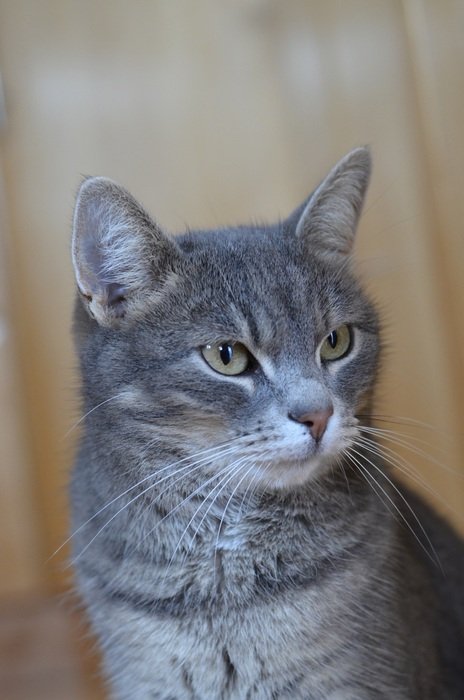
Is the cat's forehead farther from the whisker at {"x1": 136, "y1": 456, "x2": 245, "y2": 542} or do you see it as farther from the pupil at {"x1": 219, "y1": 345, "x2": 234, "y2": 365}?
the whisker at {"x1": 136, "y1": 456, "x2": 245, "y2": 542}

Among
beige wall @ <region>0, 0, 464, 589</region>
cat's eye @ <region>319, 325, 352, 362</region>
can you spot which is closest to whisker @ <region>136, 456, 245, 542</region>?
cat's eye @ <region>319, 325, 352, 362</region>

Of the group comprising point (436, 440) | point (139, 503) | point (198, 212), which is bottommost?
point (436, 440)

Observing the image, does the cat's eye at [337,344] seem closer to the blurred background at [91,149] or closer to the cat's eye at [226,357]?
the cat's eye at [226,357]

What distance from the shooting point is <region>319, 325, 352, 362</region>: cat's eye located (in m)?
1.25

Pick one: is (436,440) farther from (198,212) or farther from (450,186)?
(198,212)

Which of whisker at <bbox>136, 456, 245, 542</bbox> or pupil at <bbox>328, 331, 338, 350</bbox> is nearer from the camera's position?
whisker at <bbox>136, 456, 245, 542</bbox>

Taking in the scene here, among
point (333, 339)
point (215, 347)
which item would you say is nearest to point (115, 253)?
point (215, 347)

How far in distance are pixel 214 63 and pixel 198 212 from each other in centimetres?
58

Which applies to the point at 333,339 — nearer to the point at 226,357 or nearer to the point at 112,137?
the point at 226,357

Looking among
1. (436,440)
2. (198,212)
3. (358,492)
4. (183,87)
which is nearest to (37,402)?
(198,212)

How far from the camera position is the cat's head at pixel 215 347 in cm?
111

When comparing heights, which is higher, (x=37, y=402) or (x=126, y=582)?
(x=37, y=402)

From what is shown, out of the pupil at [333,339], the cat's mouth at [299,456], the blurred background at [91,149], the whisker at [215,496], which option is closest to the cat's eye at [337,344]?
the pupil at [333,339]

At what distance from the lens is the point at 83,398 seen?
4.21 ft
